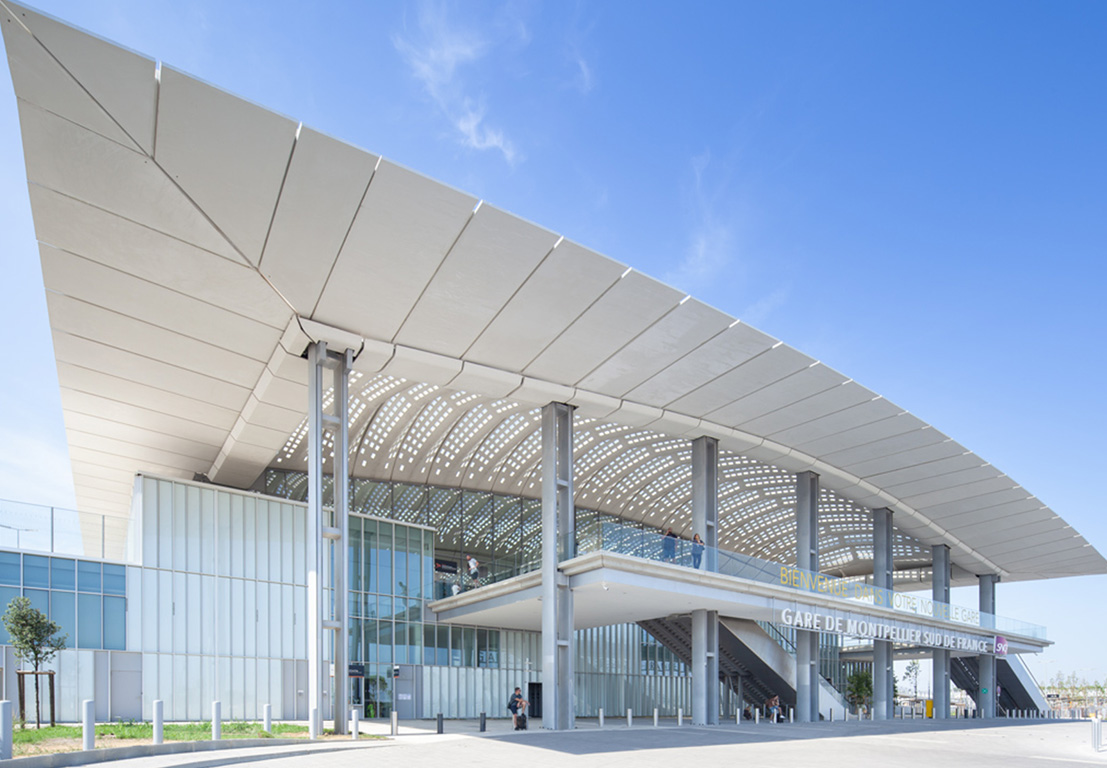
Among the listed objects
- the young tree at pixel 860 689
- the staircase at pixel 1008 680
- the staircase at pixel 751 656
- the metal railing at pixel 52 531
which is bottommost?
the young tree at pixel 860 689

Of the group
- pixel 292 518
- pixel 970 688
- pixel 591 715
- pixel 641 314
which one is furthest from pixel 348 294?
pixel 970 688

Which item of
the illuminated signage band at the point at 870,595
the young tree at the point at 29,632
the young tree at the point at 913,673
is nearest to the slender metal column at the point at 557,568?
the illuminated signage band at the point at 870,595

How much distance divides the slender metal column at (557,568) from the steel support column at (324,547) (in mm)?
6235

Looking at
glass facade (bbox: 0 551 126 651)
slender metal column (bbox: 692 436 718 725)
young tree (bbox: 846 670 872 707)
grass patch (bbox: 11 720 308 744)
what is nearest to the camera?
grass patch (bbox: 11 720 308 744)

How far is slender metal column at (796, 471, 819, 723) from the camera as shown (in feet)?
109

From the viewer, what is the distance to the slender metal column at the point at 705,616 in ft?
94.1

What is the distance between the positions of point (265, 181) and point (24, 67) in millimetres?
4200

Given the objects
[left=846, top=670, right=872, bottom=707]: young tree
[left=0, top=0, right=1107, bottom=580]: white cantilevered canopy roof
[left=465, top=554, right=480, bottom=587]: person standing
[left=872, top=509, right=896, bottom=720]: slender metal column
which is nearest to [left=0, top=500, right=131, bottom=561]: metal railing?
[left=0, top=0, right=1107, bottom=580]: white cantilevered canopy roof

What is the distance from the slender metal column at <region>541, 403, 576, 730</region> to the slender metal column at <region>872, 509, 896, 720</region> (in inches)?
763

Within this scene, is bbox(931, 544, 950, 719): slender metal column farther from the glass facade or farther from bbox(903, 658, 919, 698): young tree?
bbox(903, 658, 919, 698): young tree

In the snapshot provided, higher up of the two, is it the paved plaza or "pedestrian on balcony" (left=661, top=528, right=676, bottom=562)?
"pedestrian on balcony" (left=661, top=528, right=676, bottom=562)

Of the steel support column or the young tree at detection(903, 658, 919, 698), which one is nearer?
the steel support column

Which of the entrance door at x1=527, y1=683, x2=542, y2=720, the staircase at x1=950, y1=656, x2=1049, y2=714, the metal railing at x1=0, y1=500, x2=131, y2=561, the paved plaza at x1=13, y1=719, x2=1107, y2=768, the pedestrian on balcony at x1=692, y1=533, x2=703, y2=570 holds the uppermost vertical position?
the metal railing at x1=0, y1=500, x2=131, y2=561

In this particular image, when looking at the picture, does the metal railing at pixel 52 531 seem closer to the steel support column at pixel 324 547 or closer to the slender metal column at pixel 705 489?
the steel support column at pixel 324 547
